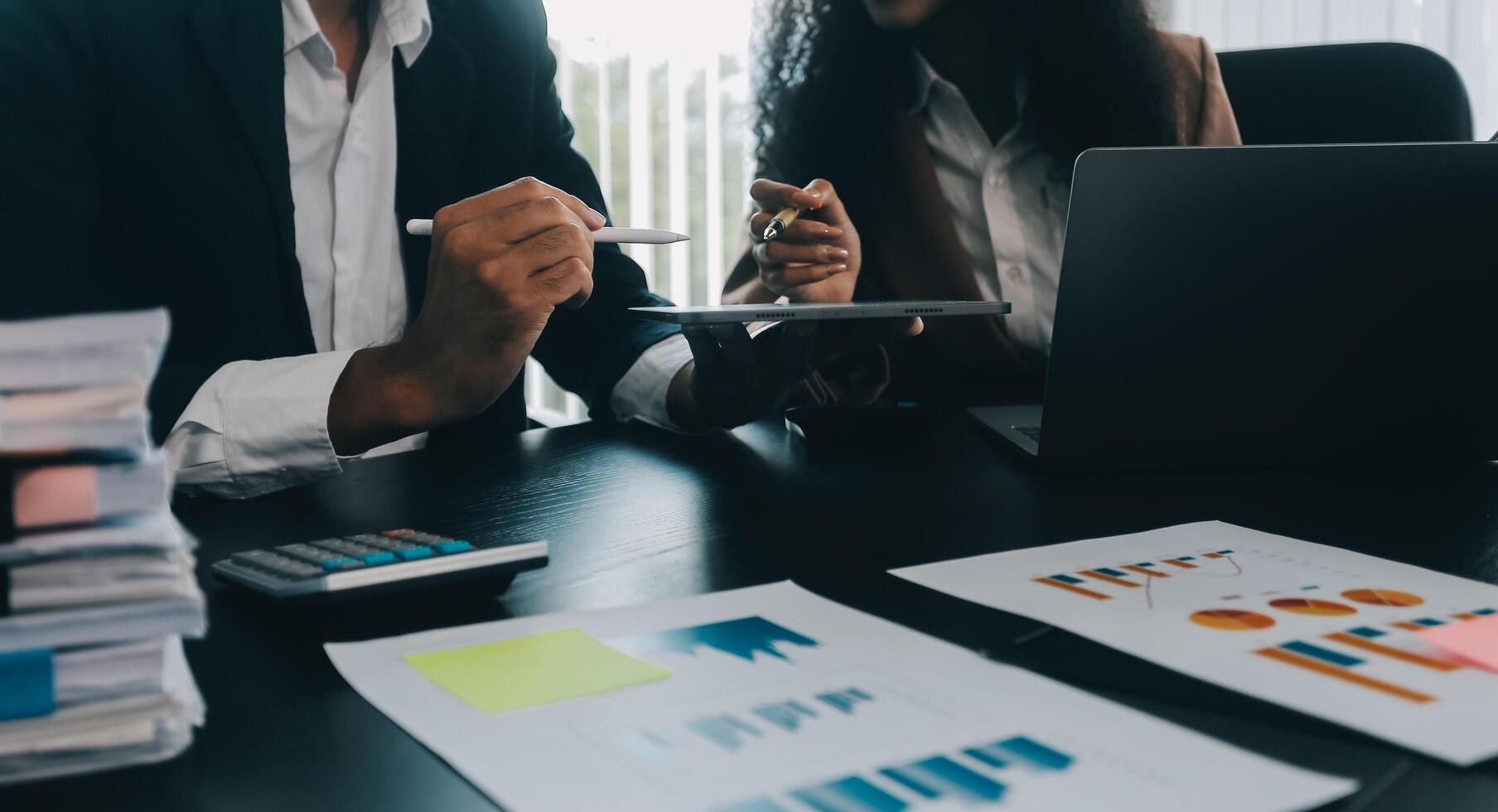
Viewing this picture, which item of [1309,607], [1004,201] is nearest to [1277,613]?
[1309,607]

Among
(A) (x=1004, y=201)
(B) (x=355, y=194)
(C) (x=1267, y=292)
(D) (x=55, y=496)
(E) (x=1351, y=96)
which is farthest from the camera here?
(A) (x=1004, y=201)

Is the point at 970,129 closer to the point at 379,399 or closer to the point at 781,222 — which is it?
the point at 781,222

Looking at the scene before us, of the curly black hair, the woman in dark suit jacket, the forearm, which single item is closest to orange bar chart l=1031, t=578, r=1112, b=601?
the forearm

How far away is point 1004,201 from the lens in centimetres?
155

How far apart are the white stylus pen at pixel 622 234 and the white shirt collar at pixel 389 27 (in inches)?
14.7

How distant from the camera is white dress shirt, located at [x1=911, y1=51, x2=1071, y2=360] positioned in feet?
5.01

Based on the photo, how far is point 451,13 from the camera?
127 centimetres

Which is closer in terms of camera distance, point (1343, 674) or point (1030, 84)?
point (1343, 674)

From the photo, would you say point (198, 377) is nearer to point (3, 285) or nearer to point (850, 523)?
point (3, 285)

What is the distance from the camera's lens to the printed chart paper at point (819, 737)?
317 millimetres

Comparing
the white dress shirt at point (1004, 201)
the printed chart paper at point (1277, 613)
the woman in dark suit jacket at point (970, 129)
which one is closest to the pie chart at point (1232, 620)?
the printed chart paper at point (1277, 613)

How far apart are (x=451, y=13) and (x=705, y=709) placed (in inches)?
43.2

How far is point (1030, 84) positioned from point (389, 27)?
0.87 metres

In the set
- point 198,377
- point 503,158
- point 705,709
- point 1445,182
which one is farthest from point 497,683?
point 503,158
